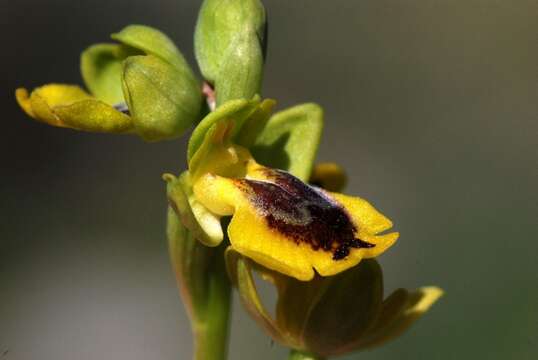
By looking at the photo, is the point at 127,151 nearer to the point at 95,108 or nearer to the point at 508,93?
the point at 508,93

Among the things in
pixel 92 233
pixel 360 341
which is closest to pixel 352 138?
pixel 92 233

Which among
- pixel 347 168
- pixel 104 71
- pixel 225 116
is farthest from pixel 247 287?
pixel 347 168

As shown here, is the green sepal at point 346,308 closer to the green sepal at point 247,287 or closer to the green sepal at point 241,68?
the green sepal at point 247,287

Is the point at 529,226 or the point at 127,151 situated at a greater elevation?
the point at 529,226

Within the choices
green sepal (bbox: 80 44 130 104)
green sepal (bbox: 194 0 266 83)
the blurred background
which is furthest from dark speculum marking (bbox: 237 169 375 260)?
the blurred background

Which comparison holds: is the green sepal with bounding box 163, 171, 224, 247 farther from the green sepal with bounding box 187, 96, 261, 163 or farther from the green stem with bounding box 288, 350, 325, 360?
the green stem with bounding box 288, 350, 325, 360

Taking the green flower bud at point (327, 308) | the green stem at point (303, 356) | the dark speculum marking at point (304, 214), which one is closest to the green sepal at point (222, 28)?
the dark speculum marking at point (304, 214)

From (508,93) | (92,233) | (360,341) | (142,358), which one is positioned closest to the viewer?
(360,341)
